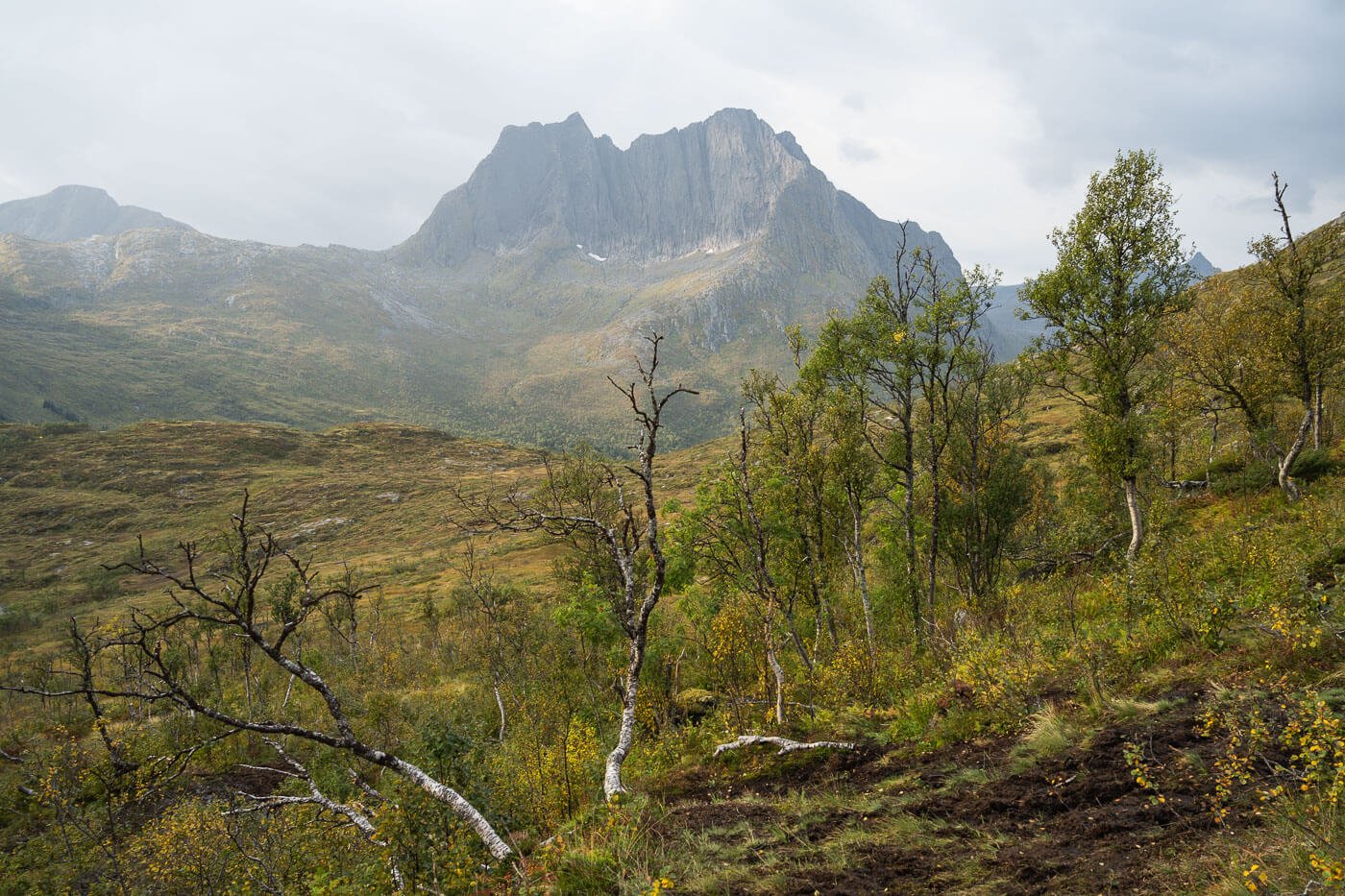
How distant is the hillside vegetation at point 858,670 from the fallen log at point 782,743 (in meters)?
0.09

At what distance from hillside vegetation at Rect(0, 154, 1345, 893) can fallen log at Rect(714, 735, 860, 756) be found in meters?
0.09

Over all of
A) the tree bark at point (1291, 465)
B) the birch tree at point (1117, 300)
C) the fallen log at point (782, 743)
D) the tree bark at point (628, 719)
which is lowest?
the fallen log at point (782, 743)

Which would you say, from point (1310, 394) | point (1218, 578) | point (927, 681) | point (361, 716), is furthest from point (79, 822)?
point (1310, 394)

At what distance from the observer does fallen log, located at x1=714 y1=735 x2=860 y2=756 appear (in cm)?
1057

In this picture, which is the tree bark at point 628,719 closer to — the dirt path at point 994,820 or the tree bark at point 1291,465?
the dirt path at point 994,820

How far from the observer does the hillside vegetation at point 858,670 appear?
652 centimetres

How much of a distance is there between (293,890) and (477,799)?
4.55 m

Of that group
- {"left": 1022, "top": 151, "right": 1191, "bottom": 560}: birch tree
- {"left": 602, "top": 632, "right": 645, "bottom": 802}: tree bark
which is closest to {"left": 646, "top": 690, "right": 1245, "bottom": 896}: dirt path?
{"left": 602, "top": 632, "right": 645, "bottom": 802}: tree bark

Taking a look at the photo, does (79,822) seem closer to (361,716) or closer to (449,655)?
(361,716)

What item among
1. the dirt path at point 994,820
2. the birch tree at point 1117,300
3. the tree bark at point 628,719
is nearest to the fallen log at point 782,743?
the dirt path at point 994,820

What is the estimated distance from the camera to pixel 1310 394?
64.2ft

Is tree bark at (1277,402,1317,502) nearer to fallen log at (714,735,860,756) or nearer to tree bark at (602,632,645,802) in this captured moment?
fallen log at (714,735,860,756)

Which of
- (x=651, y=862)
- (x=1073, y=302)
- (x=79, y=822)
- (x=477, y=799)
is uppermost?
(x=1073, y=302)

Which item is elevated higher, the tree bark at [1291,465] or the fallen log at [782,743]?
the tree bark at [1291,465]
